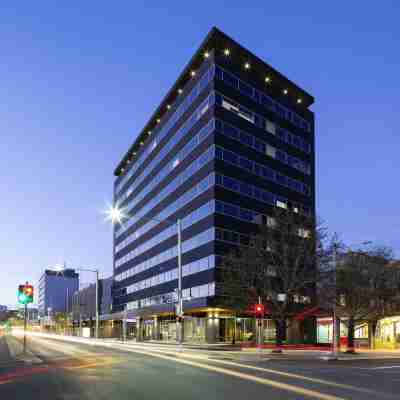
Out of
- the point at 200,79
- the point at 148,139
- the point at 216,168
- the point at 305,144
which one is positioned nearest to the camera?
the point at 216,168

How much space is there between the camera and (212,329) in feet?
222

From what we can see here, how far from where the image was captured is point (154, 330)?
3484 inches

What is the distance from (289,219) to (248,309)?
29.6ft

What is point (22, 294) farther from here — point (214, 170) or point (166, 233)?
point (166, 233)

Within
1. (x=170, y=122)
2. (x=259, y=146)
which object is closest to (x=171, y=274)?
(x=259, y=146)

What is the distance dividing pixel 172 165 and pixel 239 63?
19867 mm

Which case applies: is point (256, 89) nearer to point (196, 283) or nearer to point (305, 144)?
point (305, 144)

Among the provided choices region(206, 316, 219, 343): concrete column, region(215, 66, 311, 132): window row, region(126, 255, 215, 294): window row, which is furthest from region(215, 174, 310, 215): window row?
region(206, 316, 219, 343): concrete column

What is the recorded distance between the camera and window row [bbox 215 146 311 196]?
228 ft

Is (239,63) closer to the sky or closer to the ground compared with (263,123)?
closer to the sky

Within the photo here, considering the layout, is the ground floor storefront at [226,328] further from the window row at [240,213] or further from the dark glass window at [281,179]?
the dark glass window at [281,179]

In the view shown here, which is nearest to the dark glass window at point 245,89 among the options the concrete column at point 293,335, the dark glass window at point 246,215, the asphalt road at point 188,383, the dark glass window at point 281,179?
the dark glass window at point 281,179

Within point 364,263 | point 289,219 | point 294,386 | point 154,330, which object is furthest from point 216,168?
point 294,386

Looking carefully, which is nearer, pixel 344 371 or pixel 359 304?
pixel 344 371
